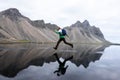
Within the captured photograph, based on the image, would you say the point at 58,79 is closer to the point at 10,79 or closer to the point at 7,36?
the point at 10,79

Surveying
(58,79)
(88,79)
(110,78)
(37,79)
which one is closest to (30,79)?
(37,79)

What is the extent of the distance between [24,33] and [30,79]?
187 m

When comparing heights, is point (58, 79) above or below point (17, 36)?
above

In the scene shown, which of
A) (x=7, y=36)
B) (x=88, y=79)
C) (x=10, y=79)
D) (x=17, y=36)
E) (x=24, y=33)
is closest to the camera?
(x=10, y=79)

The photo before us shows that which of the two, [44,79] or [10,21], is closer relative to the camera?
[44,79]

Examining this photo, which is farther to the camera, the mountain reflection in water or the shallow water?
the mountain reflection in water

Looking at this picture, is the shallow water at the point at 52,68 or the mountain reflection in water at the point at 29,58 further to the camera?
the mountain reflection in water at the point at 29,58

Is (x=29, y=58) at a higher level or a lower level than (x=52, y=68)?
lower

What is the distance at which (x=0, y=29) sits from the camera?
16912 centimetres

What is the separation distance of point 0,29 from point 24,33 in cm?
2806

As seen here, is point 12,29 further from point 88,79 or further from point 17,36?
point 88,79

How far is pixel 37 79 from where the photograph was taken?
8656mm

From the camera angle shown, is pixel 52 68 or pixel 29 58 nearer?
pixel 52 68

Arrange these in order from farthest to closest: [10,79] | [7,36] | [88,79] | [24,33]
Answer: [24,33], [7,36], [88,79], [10,79]
